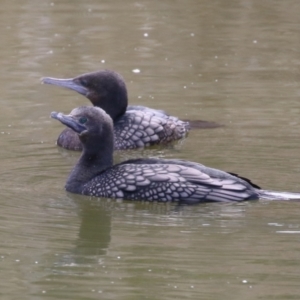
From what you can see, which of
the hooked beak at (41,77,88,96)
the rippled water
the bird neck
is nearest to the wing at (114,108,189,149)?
the rippled water

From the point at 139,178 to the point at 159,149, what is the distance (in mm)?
2573

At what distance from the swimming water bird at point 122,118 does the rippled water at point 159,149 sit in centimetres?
16

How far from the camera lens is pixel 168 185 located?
29.6ft

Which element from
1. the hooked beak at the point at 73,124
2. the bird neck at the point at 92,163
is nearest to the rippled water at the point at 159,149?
the bird neck at the point at 92,163

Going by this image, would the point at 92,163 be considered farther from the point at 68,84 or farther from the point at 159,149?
the point at 159,149

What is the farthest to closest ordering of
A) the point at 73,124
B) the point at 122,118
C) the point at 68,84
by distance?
the point at 122,118 < the point at 68,84 < the point at 73,124

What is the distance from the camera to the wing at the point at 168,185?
896cm

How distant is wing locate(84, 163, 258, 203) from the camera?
8.96 meters

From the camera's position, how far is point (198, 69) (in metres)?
14.9

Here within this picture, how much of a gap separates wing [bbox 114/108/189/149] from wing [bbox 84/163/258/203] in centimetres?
231

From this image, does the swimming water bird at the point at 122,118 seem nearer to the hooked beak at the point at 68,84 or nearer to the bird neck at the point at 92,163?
the hooked beak at the point at 68,84

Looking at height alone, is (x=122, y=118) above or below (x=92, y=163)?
below

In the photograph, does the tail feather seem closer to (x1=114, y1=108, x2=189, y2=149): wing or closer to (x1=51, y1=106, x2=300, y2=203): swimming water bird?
(x1=51, y1=106, x2=300, y2=203): swimming water bird

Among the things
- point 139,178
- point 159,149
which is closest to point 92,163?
point 139,178
